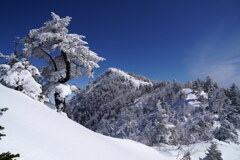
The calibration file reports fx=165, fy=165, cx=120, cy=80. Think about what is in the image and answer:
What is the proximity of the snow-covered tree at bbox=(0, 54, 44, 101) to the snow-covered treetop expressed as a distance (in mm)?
1764

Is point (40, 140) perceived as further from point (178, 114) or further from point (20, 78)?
point (178, 114)

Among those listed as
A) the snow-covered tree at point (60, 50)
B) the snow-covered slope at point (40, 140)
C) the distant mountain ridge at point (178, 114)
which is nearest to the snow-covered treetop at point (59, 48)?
the snow-covered tree at point (60, 50)

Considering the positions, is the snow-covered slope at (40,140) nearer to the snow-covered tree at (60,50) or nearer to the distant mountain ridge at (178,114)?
the snow-covered tree at (60,50)

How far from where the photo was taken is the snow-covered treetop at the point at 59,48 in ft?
37.0

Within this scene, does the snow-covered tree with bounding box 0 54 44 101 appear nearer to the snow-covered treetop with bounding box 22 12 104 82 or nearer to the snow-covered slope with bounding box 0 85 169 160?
the snow-covered treetop with bounding box 22 12 104 82

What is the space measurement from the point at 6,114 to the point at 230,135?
30957mm

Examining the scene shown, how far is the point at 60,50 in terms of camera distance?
11883 millimetres

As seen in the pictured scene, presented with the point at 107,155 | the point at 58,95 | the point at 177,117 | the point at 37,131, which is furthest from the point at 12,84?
the point at 177,117

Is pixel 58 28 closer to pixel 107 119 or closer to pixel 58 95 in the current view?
pixel 58 95

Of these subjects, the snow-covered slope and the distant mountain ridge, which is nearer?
the snow-covered slope

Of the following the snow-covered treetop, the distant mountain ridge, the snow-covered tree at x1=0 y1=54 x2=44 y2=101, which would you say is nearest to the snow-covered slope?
the snow-covered tree at x1=0 y1=54 x2=44 y2=101

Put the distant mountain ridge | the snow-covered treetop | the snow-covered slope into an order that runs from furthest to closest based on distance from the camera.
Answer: the distant mountain ridge → the snow-covered treetop → the snow-covered slope

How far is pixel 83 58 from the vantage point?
12.5m

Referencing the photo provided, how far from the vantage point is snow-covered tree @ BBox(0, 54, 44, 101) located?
9086 millimetres
